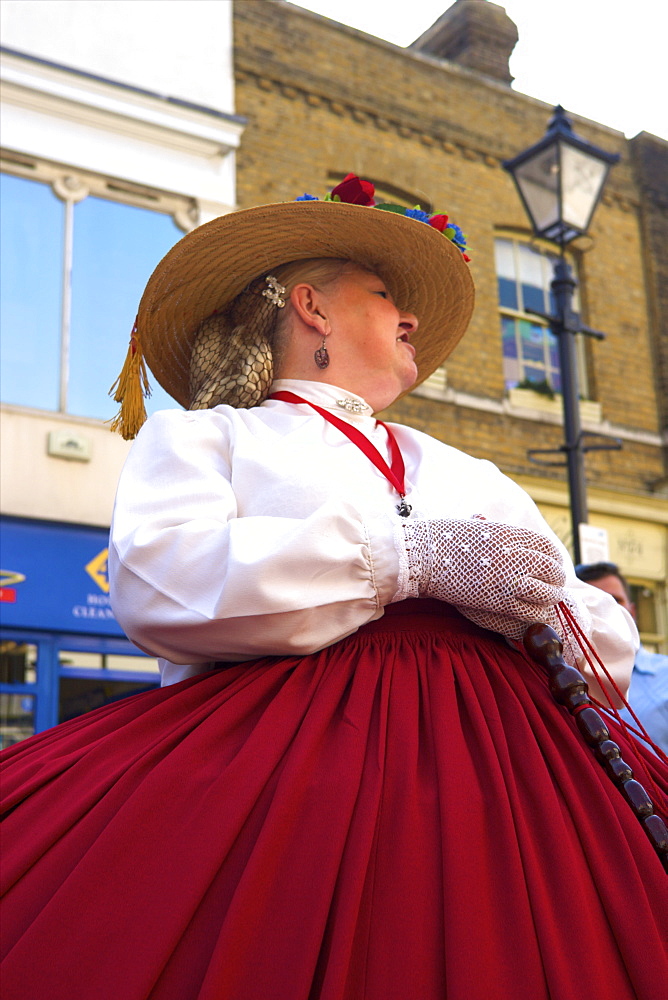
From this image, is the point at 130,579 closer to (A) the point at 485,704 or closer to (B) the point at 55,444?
(A) the point at 485,704

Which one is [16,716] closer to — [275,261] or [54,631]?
[54,631]

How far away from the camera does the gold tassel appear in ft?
9.02

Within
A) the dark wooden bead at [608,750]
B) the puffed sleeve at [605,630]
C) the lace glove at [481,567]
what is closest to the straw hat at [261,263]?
the puffed sleeve at [605,630]

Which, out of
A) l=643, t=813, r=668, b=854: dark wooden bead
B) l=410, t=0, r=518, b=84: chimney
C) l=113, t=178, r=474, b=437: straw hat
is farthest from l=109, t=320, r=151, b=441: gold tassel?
l=410, t=0, r=518, b=84: chimney

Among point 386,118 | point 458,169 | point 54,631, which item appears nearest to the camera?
point 54,631

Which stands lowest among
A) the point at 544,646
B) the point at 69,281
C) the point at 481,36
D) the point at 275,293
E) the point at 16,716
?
the point at 16,716

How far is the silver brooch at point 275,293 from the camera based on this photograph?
2.72m

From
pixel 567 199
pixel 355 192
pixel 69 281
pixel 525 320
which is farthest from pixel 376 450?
pixel 525 320

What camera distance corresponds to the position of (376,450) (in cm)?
241

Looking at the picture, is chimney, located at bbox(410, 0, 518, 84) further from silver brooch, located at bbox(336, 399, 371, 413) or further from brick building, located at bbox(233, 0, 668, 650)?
silver brooch, located at bbox(336, 399, 371, 413)

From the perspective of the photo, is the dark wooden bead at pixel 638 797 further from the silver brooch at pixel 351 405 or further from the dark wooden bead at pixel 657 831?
the silver brooch at pixel 351 405

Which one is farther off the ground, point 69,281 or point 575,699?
point 69,281

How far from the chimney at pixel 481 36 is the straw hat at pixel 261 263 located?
9747 mm

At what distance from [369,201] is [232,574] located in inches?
50.7
